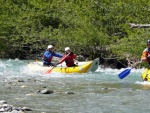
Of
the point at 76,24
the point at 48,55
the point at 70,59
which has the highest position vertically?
the point at 76,24

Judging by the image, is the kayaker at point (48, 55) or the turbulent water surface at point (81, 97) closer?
the turbulent water surface at point (81, 97)

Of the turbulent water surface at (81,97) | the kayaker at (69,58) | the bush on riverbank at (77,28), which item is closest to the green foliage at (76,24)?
A: the bush on riverbank at (77,28)

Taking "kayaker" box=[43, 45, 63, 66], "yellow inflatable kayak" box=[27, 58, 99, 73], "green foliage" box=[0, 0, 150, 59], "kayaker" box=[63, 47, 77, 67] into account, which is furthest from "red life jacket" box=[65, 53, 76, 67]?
"green foliage" box=[0, 0, 150, 59]

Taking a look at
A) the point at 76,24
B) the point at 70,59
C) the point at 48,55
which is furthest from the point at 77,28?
the point at 70,59

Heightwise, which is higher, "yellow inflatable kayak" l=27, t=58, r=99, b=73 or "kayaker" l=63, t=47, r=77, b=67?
"kayaker" l=63, t=47, r=77, b=67

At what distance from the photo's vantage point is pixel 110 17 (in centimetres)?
2306

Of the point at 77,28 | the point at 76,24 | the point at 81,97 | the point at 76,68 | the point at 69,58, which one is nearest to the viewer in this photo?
the point at 81,97

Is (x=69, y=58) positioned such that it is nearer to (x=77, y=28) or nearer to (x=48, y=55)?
(x=48, y=55)

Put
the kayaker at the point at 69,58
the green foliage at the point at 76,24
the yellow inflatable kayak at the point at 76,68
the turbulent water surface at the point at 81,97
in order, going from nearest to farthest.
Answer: the turbulent water surface at the point at 81,97, the yellow inflatable kayak at the point at 76,68, the kayaker at the point at 69,58, the green foliage at the point at 76,24

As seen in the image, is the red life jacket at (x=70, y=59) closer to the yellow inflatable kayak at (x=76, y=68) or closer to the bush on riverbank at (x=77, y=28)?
the yellow inflatable kayak at (x=76, y=68)

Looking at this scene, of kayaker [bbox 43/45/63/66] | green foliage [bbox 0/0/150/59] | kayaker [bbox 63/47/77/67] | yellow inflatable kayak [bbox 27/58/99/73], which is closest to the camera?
yellow inflatable kayak [bbox 27/58/99/73]

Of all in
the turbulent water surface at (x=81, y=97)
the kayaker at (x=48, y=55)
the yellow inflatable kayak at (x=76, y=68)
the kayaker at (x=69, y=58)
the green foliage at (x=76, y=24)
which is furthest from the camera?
the green foliage at (x=76, y=24)

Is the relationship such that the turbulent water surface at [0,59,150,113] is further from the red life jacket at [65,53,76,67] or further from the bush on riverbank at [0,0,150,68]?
the bush on riverbank at [0,0,150,68]

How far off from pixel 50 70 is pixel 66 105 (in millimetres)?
7702
